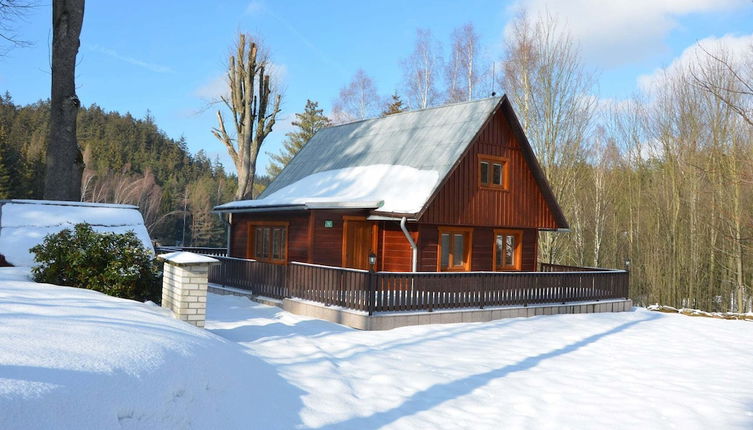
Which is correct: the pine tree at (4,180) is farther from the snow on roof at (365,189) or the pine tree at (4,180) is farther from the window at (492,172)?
the window at (492,172)

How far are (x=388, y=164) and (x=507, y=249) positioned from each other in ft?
16.8

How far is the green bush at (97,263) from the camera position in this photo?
32.9 feet

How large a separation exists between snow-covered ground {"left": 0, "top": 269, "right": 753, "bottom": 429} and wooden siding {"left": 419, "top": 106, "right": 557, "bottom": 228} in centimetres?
456

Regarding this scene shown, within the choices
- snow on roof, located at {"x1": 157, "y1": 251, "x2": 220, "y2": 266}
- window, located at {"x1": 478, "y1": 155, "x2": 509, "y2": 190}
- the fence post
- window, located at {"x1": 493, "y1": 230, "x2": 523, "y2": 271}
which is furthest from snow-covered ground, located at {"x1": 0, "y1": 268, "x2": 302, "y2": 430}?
window, located at {"x1": 493, "y1": 230, "x2": 523, "y2": 271}

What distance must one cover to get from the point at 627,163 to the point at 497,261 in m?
17.7

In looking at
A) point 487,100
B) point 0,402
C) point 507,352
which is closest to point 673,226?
point 487,100

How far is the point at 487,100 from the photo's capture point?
17.8 m

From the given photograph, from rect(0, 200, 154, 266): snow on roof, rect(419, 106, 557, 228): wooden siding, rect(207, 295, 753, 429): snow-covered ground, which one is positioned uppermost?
rect(419, 106, 557, 228): wooden siding

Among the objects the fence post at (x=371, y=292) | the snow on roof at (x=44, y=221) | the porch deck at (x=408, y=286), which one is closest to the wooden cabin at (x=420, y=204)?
the porch deck at (x=408, y=286)

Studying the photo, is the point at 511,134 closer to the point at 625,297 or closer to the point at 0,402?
the point at 625,297

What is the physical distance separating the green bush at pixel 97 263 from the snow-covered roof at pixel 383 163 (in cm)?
525

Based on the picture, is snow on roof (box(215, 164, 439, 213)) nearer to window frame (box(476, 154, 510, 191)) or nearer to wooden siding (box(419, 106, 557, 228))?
wooden siding (box(419, 106, 557, 228))

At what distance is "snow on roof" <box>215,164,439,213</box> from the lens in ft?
50.8

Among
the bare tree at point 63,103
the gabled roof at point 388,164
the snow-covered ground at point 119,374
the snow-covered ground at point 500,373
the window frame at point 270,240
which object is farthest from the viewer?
the window frame at point 270,240
